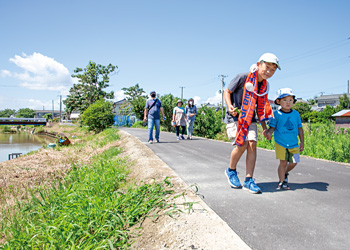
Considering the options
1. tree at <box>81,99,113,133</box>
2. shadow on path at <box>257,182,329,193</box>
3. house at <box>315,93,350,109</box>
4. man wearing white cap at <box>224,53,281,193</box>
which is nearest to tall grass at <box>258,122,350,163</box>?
shadow on path at <box>257,182,329,193</box>

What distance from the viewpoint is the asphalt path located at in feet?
6.57

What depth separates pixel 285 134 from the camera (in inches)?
132

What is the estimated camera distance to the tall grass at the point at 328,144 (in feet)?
20.8

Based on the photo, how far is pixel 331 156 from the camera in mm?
6391

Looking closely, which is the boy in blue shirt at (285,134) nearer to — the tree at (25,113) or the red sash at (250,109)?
the red sash at (250,109)

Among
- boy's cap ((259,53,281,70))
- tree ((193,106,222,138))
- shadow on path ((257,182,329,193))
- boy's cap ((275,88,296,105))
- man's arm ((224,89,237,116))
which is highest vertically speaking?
boy's cap ((259,53,281,70))

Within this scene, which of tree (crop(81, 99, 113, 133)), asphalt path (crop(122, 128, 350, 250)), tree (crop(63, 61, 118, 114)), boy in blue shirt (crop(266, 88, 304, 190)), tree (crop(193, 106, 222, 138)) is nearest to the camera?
asphalt path (crop(122, 128, 350, 250))

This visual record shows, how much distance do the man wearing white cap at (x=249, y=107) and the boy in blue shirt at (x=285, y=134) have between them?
26 centimetres

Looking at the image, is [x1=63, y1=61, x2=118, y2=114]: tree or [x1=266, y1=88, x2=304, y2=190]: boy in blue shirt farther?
[x1=63, y1=61, x2=118, y2=114]: tree

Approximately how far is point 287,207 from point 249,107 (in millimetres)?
1254

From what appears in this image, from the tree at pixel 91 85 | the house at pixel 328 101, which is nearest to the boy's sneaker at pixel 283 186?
the tree at pixel 91 85

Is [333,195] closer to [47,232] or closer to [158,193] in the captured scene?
[158,193]

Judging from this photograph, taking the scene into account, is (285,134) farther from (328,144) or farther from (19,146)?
(19,146)

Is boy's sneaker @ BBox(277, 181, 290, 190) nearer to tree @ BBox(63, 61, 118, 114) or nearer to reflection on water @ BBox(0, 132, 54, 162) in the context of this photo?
reflection on water @ BBox(0, 132, 54, 162)
